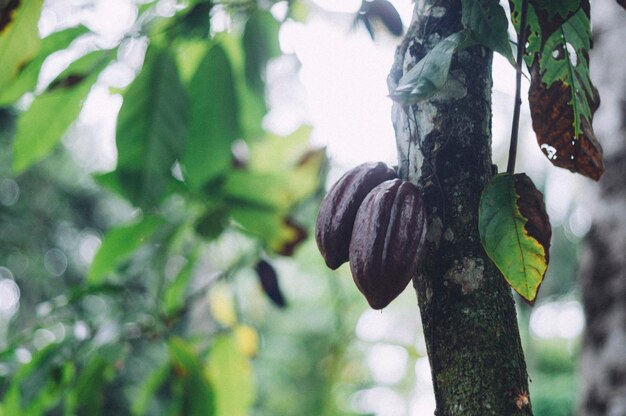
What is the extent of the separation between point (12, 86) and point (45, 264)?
8834mm

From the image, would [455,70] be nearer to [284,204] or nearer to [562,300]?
[284,204]

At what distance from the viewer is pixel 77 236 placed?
9.85 metres

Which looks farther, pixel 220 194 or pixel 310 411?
pixel 310 411

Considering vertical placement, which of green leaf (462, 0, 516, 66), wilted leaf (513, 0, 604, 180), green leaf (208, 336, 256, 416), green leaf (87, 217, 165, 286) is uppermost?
green leaf (462, 0, 516, 66)

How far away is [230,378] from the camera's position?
165 cm

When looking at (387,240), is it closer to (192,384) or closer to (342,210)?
(342,210)

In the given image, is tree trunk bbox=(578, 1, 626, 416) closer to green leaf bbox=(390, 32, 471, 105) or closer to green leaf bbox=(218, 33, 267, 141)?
green leaf bbox=(218, 33, 267, 141)

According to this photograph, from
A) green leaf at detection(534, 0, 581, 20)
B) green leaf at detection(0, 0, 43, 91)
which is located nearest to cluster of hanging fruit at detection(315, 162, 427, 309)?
green leaf at detection(534, 0, 581, 20)

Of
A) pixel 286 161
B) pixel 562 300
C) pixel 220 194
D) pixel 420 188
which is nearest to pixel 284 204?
pixel 220 194

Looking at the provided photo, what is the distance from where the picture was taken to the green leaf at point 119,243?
4.65 feet

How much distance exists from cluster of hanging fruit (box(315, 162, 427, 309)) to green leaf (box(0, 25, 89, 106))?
714mm

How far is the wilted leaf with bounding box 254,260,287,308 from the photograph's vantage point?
1.59 m

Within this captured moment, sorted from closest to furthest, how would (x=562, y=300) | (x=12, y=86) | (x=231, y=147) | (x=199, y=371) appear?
(x=12, y=86)
(x=231, y=147)
(x=199, y=371)
(x=562, y=300)

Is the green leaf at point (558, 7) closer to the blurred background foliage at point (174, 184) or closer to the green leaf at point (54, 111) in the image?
the blurred background foliage at point (174, 184)
